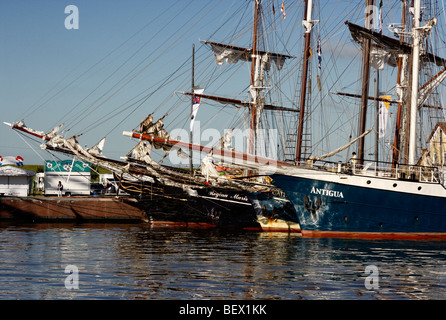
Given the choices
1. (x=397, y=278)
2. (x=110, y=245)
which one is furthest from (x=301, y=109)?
(x=397, y=278)

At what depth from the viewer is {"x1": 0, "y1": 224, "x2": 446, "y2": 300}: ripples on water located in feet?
61.8

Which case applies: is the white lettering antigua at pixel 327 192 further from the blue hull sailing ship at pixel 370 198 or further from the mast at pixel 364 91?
the mast at pixel 364 91

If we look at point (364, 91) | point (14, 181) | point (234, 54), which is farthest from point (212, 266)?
point (14, 181)

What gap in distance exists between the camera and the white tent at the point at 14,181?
54.1 meters

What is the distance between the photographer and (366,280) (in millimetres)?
21375

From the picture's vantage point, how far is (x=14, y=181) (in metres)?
54.6

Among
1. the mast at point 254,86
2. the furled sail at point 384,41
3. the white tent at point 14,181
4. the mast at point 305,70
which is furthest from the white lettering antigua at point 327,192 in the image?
the white tent at point 14,181

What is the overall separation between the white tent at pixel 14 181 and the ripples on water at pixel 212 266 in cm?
1766

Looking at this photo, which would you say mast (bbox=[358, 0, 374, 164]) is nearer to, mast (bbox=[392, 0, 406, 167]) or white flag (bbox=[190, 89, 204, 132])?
mast (bbox=[392, 0, 406, 167])

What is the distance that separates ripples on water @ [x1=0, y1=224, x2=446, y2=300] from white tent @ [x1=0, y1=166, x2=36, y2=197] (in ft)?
57.9

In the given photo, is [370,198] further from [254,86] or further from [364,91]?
[254,86]

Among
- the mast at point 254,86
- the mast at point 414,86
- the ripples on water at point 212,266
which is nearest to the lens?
the ripples on water at point 212,266

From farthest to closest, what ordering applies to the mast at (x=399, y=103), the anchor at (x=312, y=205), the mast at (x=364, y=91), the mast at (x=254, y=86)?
the mast at (x=254, y=86)
the mast at (x=399, y=103)
the mast at (x=364, y=91)
the anchor at (x=312, y=205)

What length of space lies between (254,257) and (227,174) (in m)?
26.2
